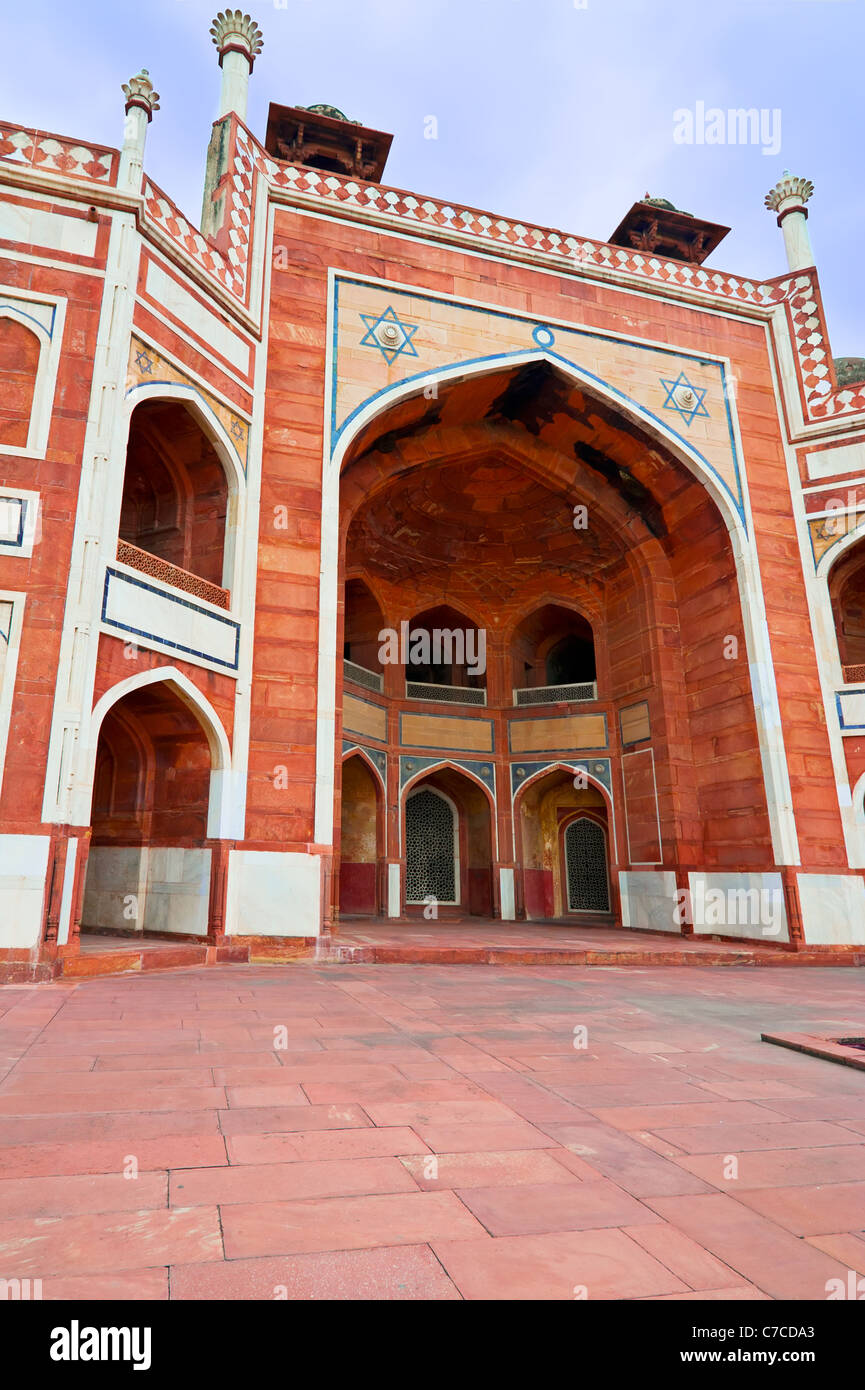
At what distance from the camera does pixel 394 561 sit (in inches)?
592

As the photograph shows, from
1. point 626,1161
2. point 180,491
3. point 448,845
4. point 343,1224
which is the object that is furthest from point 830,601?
point 343,1224

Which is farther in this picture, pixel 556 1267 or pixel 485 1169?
pixel 485 1169

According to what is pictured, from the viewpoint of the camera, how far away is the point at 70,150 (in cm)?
780

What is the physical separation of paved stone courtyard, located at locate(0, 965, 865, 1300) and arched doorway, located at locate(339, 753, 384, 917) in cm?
930

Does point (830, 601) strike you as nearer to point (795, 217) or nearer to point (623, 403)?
point (623, 403)

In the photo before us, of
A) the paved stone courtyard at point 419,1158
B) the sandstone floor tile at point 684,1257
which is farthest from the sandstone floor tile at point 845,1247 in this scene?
the sandstone floor tile at point 684,1257

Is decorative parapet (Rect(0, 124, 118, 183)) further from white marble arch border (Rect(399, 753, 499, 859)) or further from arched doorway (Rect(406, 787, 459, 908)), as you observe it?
arched doorway (Rect(406, 787, 459, 908))

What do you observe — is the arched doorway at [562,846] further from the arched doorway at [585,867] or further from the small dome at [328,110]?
the small dome at [328,110]

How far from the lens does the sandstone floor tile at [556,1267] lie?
1551 millimetres

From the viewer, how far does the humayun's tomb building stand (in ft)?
23.7

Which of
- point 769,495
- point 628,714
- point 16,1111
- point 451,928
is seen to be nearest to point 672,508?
point 769,495

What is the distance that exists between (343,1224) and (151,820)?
7.24m
